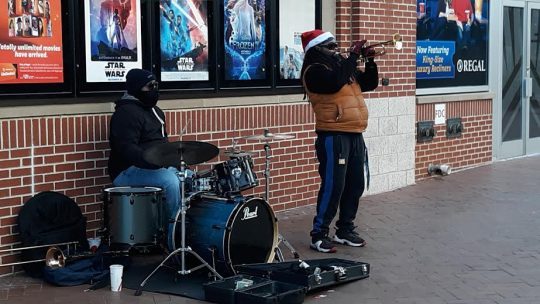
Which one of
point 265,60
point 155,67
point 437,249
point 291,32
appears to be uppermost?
point 291,32

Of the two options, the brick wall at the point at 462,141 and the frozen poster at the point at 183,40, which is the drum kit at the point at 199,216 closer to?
the frozen poster at the point at 183,40

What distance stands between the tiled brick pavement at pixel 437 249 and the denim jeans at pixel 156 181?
901 mm

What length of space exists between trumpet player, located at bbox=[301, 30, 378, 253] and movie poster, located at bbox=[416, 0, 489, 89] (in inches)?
162

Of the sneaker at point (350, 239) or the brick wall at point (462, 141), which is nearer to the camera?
the sneaker at point (350, 239)

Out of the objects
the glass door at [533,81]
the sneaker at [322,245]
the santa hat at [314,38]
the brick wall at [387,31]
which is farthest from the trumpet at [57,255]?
the glass door at [533,81]

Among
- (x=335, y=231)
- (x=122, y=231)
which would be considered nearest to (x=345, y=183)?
(x=335, y=231)

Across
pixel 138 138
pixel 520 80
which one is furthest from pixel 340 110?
pixel 520 80

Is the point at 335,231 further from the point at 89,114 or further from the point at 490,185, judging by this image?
the point at 490,185

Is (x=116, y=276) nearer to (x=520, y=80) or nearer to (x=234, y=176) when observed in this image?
(x=234, y=176)

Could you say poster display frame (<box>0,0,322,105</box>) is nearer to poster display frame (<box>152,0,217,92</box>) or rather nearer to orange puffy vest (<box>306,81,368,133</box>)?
poster display frame (<box>152,0,217,92</box>)

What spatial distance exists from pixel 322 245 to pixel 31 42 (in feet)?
9.90

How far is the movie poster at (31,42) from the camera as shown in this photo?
688cm

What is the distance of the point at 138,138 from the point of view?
711cm

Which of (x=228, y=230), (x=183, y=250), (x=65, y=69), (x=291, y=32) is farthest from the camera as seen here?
(x=291, y=32)
